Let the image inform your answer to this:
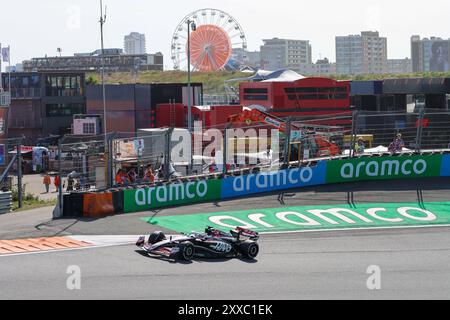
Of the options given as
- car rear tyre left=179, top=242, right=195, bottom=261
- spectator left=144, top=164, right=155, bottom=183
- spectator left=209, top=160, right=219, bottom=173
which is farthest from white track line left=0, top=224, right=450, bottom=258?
spectator left=209, top=160, right=219, bottom=173

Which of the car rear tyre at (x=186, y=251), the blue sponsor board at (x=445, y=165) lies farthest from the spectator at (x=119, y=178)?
the blue sponsor board at (x=445, y=165)

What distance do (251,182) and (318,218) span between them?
11.3ft

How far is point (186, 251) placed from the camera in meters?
14.9

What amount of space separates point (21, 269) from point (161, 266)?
2552mm

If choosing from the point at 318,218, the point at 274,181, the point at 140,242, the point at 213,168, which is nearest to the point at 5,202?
the point at 213,168

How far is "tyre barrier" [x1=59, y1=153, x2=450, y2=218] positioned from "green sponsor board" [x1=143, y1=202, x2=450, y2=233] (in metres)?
1.28

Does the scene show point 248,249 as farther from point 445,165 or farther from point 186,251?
point 445,165

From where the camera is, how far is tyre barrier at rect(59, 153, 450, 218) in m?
20.1

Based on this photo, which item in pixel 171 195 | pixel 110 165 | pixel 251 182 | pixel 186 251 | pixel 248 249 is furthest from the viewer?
pixel 251 182

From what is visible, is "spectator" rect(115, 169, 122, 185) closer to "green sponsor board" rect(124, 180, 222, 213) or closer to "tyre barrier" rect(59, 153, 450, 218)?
"tyre barrier" rect(59, 153, 450, 218)

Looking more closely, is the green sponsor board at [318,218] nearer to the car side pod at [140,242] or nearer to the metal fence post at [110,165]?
the metal fence post at [110,165]


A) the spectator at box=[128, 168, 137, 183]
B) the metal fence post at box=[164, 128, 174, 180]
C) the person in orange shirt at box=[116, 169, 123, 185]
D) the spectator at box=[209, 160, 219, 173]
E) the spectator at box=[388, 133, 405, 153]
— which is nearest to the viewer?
the metal fence post at box=[164, 128, 174, 180]

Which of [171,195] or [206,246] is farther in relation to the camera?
[171,195]

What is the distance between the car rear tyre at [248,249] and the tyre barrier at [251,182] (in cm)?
597
